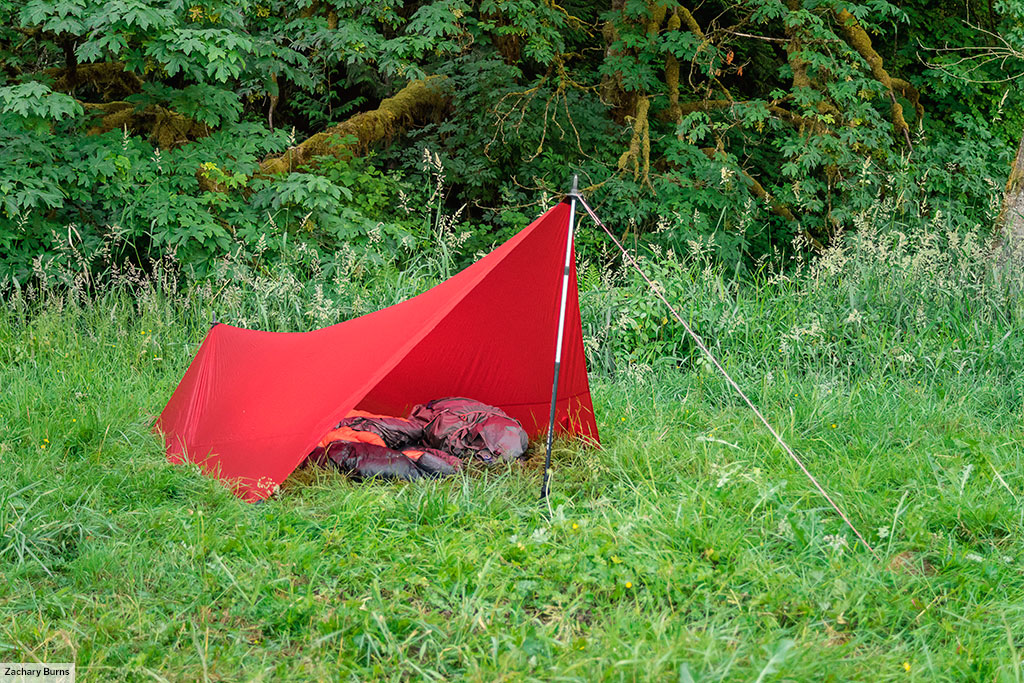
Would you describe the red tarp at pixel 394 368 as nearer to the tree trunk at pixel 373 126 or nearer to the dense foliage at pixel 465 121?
the dense foliage at pixel 465 121

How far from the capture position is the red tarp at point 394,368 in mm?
2857

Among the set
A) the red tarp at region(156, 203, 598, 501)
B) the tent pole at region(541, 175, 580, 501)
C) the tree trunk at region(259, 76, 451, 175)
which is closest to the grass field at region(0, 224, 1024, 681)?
the tent pole at region(541, 175, 580, 501)

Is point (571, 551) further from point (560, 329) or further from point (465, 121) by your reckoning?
point (465, 121)

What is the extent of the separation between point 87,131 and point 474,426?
4.09m

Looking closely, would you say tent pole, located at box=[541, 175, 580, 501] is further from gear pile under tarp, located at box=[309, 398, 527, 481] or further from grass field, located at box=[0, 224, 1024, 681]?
gear pile under tarp, located at box=[309, 398, 527, 481]

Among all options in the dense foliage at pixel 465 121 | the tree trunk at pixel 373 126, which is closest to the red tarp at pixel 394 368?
the dense foliage at pixel 465 121

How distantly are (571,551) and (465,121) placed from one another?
5129 millimetres

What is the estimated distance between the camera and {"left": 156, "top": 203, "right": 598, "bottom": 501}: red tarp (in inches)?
112

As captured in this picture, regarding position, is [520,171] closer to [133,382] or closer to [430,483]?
[133,382]

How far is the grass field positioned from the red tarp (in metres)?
0.19

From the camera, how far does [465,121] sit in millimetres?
6922

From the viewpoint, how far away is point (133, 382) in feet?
13.0

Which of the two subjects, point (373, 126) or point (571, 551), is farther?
point (373, 126)

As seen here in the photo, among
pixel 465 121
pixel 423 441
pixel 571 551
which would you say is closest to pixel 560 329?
pixel 571 551
